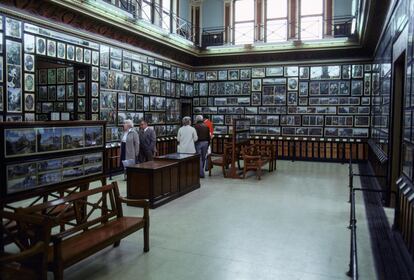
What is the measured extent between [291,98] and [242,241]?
1067 cm

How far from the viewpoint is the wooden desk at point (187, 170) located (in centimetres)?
823

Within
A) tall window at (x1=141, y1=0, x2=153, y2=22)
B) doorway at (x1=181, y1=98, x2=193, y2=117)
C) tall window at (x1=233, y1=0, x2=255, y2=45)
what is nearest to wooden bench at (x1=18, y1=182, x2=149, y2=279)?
tall window at (x1=141, y1=0, x2=153, y2=22)

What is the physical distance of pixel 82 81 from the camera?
1011 centimetres

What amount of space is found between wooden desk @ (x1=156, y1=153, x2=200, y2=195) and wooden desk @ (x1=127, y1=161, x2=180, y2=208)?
541 millimetres

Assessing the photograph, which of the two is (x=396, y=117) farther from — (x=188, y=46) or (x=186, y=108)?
(x=186, y=108)

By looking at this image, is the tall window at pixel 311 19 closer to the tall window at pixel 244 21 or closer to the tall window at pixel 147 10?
the tall window at pixel 244 21

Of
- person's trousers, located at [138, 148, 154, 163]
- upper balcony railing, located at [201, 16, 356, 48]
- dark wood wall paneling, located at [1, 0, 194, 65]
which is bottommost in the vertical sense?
person's trousers, located at [138, 148, 154, 163]

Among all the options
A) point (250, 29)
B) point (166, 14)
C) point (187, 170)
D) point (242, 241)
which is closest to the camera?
point (242, 241)

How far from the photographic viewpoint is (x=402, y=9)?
5.73m

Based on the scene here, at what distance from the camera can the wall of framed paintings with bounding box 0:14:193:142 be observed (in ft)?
25.3

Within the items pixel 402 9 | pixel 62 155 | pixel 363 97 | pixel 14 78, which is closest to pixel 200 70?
pixel 363 97

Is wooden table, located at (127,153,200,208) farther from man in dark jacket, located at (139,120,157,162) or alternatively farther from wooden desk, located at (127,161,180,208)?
man in dark jacket, located at (139,120,157,162)

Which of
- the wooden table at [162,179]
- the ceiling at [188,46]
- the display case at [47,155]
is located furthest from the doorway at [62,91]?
the display case at [47,155]

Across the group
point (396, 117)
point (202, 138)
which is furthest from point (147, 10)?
point (396, 117)
